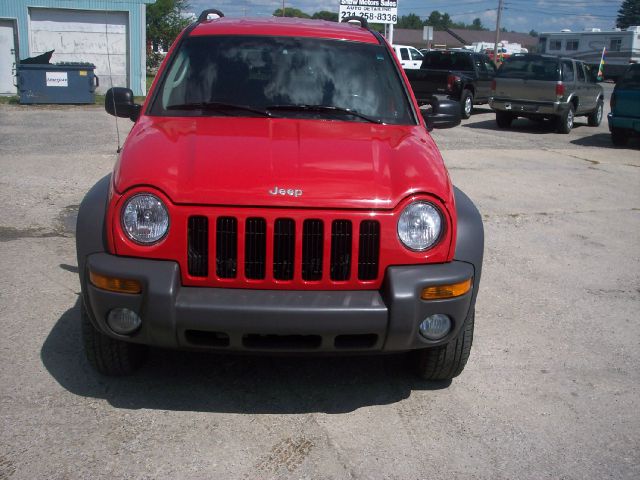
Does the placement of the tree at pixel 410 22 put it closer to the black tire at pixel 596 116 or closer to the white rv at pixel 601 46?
the white rv at pixel 601 46

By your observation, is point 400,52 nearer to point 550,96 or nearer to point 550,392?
point 550,96

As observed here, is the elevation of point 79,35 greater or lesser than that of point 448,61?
greater

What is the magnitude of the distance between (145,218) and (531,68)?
632 inches

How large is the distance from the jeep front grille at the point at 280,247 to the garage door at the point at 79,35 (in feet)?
62.0

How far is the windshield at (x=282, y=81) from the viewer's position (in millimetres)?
4418

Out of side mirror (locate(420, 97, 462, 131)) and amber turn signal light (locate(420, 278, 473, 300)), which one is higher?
side mirror (locate(420, 97, 462, 131))

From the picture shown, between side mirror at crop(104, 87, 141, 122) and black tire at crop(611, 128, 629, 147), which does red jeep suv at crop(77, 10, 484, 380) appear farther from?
black tire at crop(611, 128, 629, 147)

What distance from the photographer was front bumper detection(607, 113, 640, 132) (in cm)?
1502

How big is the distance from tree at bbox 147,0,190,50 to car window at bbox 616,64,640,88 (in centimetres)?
2292

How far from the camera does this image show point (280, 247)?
3.39 meters

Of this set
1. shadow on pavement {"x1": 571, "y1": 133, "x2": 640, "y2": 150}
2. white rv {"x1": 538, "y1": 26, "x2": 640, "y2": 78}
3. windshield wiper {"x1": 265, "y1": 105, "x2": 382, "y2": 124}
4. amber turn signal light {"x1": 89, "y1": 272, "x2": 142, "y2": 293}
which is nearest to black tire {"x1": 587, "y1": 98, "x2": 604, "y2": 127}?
shadow on pavement {"x1": 571, "y1": 133, "x2": 640, "y2": 150}

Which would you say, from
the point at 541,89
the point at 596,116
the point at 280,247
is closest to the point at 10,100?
the point at 541,89

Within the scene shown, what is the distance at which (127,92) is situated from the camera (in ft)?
17.0

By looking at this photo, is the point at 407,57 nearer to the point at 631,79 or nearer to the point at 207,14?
the point at 631,79
